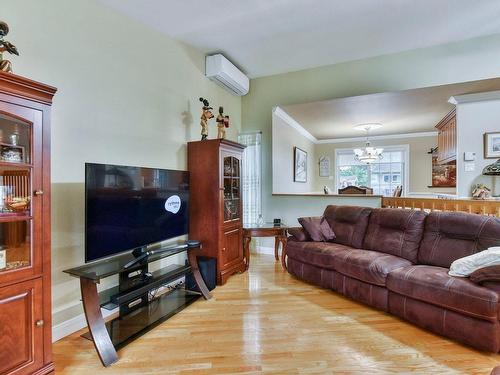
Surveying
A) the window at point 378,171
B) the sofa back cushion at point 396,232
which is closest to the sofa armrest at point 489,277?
the sofa back cushion at point 396,232

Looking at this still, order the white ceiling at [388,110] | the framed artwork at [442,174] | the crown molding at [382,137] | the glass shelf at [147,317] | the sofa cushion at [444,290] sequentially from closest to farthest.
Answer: the sofa cushion at [444,290] < the glass shelf at [147,317] < the white ceiling at [388,110] < the framed artwork at [442,174] < the crown molding at [382,137]

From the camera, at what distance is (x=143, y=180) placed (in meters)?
2.51

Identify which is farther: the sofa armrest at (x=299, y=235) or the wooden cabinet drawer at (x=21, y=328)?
the sofa armrest at (x=299, y=235)

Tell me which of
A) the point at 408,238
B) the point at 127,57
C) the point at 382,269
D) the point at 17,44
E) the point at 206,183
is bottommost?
the point at 382,269

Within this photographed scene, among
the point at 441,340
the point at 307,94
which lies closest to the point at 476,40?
the point at 307,94

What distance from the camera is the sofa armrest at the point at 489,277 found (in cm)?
201

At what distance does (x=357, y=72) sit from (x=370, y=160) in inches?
126

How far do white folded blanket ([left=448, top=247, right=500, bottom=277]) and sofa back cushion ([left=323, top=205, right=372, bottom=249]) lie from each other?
1142 mm

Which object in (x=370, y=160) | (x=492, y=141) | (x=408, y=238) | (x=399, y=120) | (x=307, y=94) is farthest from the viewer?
(x=370, y=160)

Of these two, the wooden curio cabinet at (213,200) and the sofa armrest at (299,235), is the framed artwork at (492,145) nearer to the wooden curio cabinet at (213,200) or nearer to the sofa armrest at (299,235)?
the sofa armrest at (299,235)

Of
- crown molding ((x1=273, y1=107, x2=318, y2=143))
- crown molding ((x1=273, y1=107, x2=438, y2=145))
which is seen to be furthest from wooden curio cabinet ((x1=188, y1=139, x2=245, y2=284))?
crown molding ((x1=273, y1=107, x2=438, y2=145))

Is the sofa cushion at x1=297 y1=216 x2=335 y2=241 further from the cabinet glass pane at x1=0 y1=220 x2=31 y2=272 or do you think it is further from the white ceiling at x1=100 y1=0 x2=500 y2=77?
the cabinet glass pane at x1=0 y1=220 x2=31 y2=272

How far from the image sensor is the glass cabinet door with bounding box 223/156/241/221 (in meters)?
3.54

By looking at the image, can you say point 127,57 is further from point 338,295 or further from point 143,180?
point 338,295
